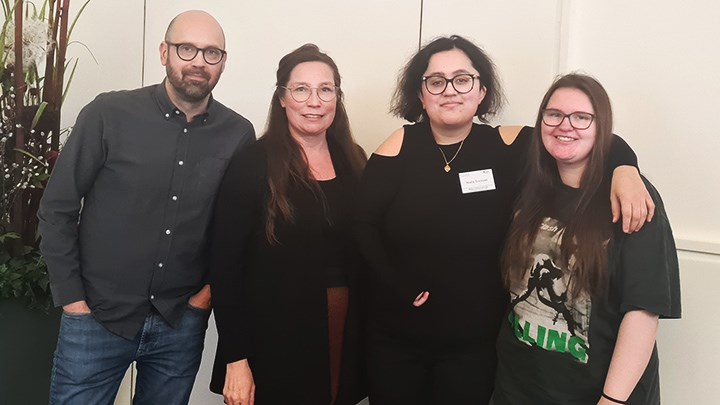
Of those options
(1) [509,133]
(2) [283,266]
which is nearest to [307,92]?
(2) [283,266]

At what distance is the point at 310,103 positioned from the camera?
1.82m

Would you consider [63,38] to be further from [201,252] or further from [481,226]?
[481,226]

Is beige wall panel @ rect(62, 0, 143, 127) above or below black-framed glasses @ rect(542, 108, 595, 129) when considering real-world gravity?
above

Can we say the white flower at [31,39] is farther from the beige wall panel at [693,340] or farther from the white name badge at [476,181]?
the beige wall panel at [693,340]

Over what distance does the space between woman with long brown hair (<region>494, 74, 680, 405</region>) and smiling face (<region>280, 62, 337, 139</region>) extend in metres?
0.65

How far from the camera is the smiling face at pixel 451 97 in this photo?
5.77ft

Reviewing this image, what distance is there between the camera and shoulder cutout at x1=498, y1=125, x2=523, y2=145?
183cm

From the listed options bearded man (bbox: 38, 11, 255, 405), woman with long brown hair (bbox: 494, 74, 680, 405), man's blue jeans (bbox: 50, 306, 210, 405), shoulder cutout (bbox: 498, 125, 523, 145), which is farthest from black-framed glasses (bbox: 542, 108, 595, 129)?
man's blue jeans (bbox: 50, 306, 210, 405)

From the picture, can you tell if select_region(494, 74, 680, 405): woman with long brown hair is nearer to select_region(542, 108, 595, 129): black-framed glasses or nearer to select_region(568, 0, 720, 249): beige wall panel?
select_region(542, 108, 595, 129): black-framed glasses

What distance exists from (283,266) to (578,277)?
0.84 meters

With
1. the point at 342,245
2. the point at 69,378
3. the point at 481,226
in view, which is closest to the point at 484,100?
the point at 481,226

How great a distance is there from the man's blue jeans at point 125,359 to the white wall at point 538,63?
840 millimetres

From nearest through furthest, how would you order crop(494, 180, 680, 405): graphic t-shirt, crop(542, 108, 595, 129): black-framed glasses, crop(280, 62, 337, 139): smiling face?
crop(494, 180, 680, 405): graphic t-shirt
crop(542, 108, 595, 129): black-framed glasses
crop(280, 62, 337, 139): smiling face

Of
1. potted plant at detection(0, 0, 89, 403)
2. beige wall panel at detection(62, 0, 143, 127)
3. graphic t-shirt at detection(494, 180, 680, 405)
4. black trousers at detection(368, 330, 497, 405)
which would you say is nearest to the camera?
graphic t-shirt at detection(494, 180, 680, 405)
